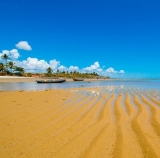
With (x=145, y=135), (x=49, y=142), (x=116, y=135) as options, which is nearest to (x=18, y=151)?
(x=49, y=142)

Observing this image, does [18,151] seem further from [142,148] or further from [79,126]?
[142,148]

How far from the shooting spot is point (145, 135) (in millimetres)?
4105

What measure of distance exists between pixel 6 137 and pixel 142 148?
3323 mm

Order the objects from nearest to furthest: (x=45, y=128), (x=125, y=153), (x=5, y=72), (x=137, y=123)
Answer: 1. (x=125, y=153)
2. (x=45, y=128)
3. (x=137, y=123)
4. (x=5, y=72)

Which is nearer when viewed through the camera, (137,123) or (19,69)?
(137,123)

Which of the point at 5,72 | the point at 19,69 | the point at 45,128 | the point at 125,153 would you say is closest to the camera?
the point at 125,153

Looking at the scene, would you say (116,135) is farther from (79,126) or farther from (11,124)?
(11,124)

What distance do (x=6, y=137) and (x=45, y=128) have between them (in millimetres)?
1101

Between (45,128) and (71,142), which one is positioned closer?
(71,142)

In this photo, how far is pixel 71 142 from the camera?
149 inches

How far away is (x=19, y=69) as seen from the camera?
12031 cm

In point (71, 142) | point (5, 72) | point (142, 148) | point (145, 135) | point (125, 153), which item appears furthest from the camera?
point (5, 72)

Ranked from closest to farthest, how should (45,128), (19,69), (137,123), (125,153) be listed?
(125,153) → (45,128) → (137,123) → (19,69)

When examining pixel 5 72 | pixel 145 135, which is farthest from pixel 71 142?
pixel 5 72
